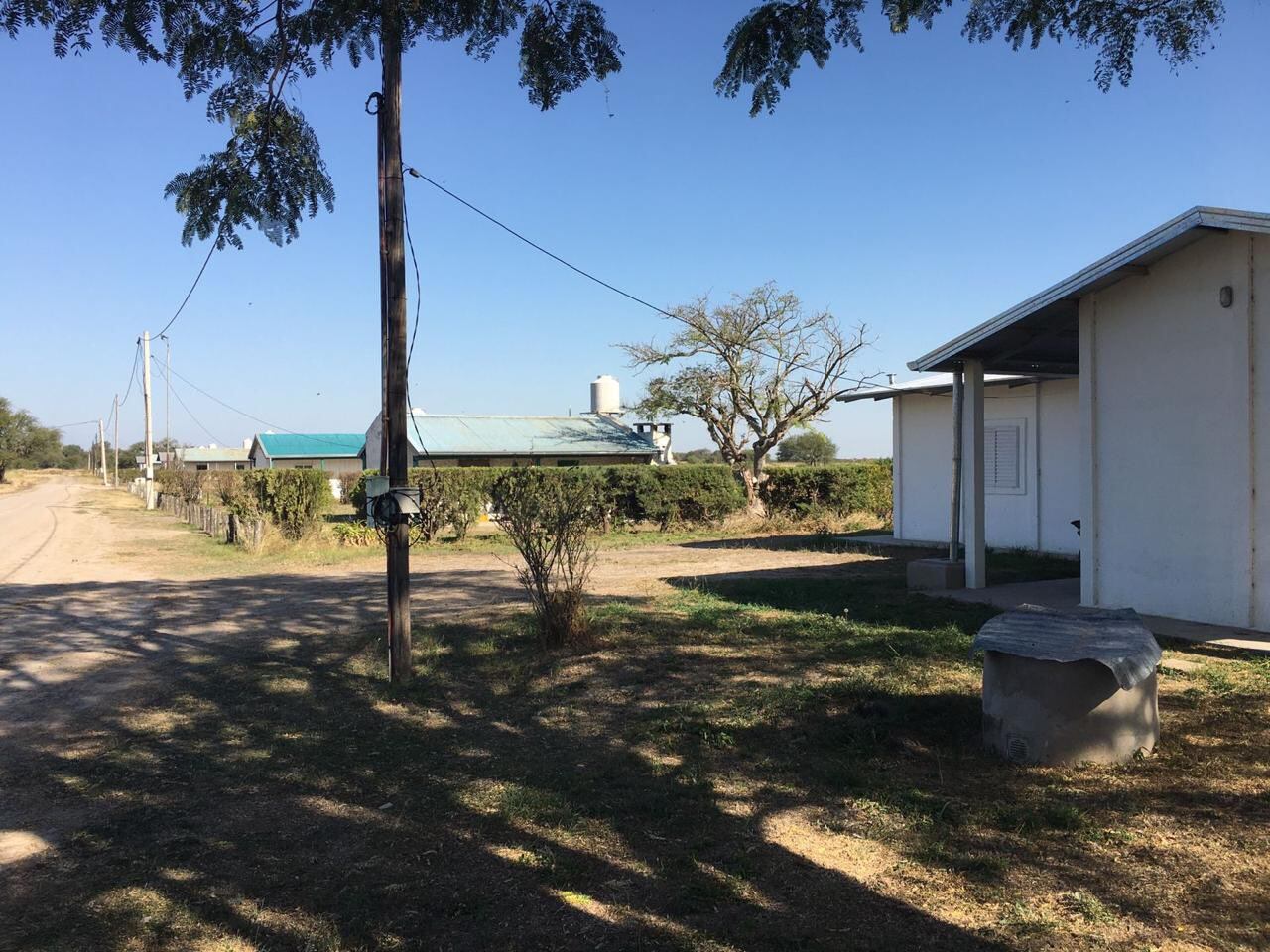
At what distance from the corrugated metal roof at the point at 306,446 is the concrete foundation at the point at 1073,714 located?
61161 mm

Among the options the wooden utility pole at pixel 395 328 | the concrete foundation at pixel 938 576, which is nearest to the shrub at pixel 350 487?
the concrete foundation at pixel 938 576

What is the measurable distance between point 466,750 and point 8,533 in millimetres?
26494

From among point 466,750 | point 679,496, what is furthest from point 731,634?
point 679,496

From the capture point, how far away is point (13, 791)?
16.2ft

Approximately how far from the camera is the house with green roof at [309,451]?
205 ft

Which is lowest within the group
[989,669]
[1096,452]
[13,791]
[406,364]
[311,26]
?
[13,791]

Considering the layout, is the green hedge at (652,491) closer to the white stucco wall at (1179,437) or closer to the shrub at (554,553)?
the shrub at (554,553)

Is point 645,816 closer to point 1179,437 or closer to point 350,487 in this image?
point 1179,437

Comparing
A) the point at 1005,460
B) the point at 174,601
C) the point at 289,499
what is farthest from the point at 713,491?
the point at 174,601

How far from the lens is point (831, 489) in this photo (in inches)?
916

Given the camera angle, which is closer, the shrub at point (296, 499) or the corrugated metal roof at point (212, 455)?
the shrub at point (296, 499)

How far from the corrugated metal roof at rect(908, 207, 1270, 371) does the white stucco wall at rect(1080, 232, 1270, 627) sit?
18 cm

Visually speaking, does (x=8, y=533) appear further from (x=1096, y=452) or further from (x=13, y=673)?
(x=1096, y=452)

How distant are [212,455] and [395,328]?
93116 millimetres
